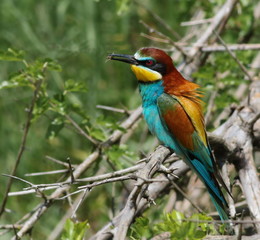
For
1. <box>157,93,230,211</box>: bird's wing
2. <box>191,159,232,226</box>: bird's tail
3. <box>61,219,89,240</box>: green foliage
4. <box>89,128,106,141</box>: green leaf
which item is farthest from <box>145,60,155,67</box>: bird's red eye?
<box>61,219,89,240</box>: green foliage

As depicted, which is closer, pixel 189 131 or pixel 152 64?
pixel 189 131

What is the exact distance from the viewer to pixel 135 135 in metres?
4.04

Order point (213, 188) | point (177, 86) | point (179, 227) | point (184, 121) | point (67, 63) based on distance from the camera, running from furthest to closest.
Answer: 1. point (67, 63)
2. point (177, 86)
3. point (184, 121)
4. point (213, 188)
5. point (179, 227)

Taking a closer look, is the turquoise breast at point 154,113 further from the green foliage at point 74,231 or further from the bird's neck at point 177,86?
the green foliage at point 74,231

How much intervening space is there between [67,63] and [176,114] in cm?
180

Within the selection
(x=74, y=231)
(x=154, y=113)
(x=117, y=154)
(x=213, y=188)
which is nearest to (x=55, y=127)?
(x=117, y=154)

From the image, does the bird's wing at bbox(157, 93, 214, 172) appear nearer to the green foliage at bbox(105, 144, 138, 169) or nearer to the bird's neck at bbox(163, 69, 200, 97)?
the bird's neck at bbox(163, 69, 200, 97)

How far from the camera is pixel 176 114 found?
2.76 m

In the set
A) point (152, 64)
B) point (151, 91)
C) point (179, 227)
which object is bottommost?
point (179, 227)

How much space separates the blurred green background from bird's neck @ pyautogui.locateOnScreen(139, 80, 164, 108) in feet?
2.77

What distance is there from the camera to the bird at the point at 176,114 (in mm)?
2615

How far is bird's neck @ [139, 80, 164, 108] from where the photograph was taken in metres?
2.89

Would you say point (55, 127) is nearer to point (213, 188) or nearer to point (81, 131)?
point (81, 131)

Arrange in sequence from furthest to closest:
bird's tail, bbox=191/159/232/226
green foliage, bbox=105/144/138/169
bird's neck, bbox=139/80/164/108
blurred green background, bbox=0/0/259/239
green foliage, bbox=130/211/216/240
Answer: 1. blurred green background, bbox=0/0/259/239
2. bird's neck, bbox=139/80/164/108
3. green foliage, bbox=105/144/138/169
4. bird's tail, bbox=191/159/232/226
5. green foliage, bbox=130/211/216/240
